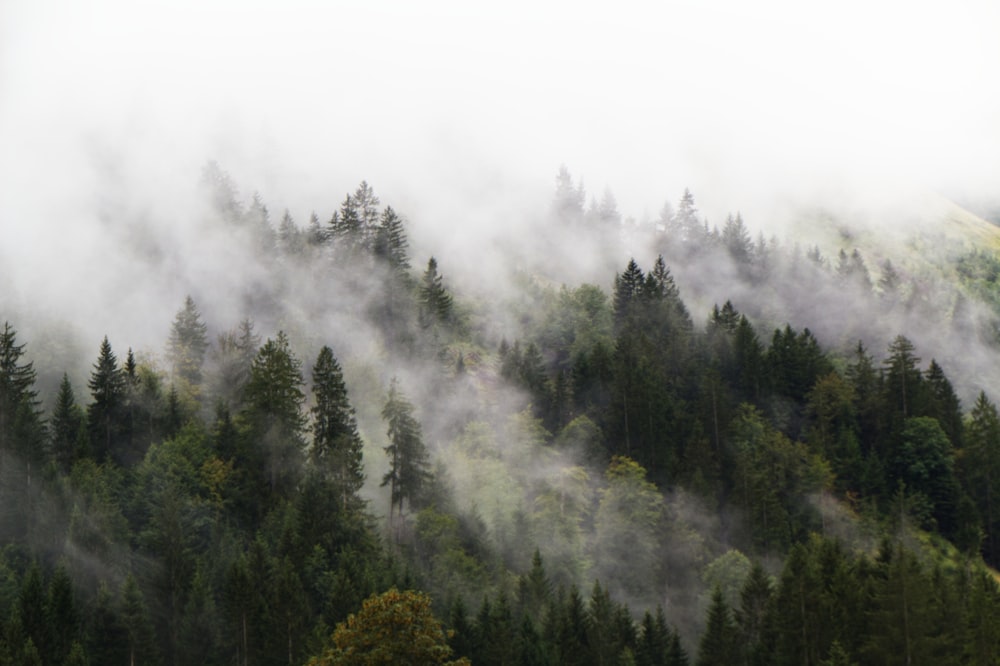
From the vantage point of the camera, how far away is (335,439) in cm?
11800

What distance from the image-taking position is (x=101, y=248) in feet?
572

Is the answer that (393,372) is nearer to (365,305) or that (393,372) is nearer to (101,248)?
(365,305)

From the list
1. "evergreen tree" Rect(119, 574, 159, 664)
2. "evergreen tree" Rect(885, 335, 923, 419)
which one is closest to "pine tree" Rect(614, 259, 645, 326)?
"evergreen tree" Rect(885, 335, 923, 419)

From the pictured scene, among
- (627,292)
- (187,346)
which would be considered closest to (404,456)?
(187,346)

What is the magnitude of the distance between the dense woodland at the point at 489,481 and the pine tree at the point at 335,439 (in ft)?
1.21

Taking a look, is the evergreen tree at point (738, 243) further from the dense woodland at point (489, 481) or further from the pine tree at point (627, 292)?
the pine tree at point (627, 292)

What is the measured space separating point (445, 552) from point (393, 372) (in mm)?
41973

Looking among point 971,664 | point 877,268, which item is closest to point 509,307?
point 877,268

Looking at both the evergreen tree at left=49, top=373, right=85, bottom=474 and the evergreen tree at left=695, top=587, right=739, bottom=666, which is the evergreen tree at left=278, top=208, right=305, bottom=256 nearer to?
the evergreen tree at left=49, top=373, right=85, bottom=474

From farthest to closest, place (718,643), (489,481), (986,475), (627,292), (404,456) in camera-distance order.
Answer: (627,292) < (986,475) < (489,481) < (404,456) < (718,643)

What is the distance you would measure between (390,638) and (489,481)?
202 ft

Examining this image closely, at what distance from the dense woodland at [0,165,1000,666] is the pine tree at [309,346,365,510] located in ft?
1.21

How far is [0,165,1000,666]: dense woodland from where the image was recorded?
8912cm

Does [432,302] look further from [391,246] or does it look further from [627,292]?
[627,292]
